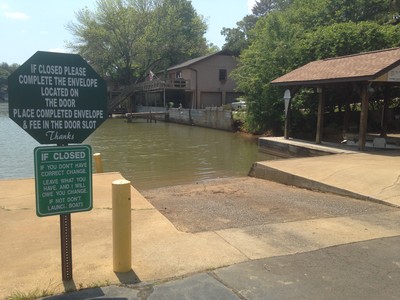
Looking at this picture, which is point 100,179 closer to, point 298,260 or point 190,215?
point 190,215

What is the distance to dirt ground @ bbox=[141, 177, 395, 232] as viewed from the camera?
627 cm

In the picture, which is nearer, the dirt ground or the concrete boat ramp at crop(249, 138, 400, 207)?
the dirt ground

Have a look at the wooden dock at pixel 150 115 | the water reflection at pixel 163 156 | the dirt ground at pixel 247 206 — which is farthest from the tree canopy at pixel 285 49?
the dirt ground at pixel 247 206

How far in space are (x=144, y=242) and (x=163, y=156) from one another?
14327 mm

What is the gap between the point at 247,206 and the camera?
748 centimetres

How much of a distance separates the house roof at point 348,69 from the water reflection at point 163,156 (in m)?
4.00

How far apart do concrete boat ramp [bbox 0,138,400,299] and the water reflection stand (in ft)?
20.0

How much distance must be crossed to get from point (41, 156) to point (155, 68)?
184 feet

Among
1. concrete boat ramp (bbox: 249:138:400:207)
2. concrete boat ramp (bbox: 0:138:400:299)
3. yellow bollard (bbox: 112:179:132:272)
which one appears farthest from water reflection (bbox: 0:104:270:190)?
yellow bollard (bbox: 112:179:132:272)

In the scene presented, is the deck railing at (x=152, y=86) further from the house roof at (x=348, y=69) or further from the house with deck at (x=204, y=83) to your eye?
the house roof at (x=348, y=69)

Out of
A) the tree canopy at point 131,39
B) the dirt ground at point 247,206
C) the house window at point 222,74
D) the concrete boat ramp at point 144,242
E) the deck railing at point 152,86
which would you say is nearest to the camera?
the concrete boat ramp at point 144,242

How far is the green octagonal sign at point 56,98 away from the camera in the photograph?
11.6 feet

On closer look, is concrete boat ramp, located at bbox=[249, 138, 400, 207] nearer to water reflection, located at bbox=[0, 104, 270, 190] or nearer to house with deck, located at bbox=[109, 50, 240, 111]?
water reflection, located at bbox=[0, 104, 270, 190]

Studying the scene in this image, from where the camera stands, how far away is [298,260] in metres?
4.39
